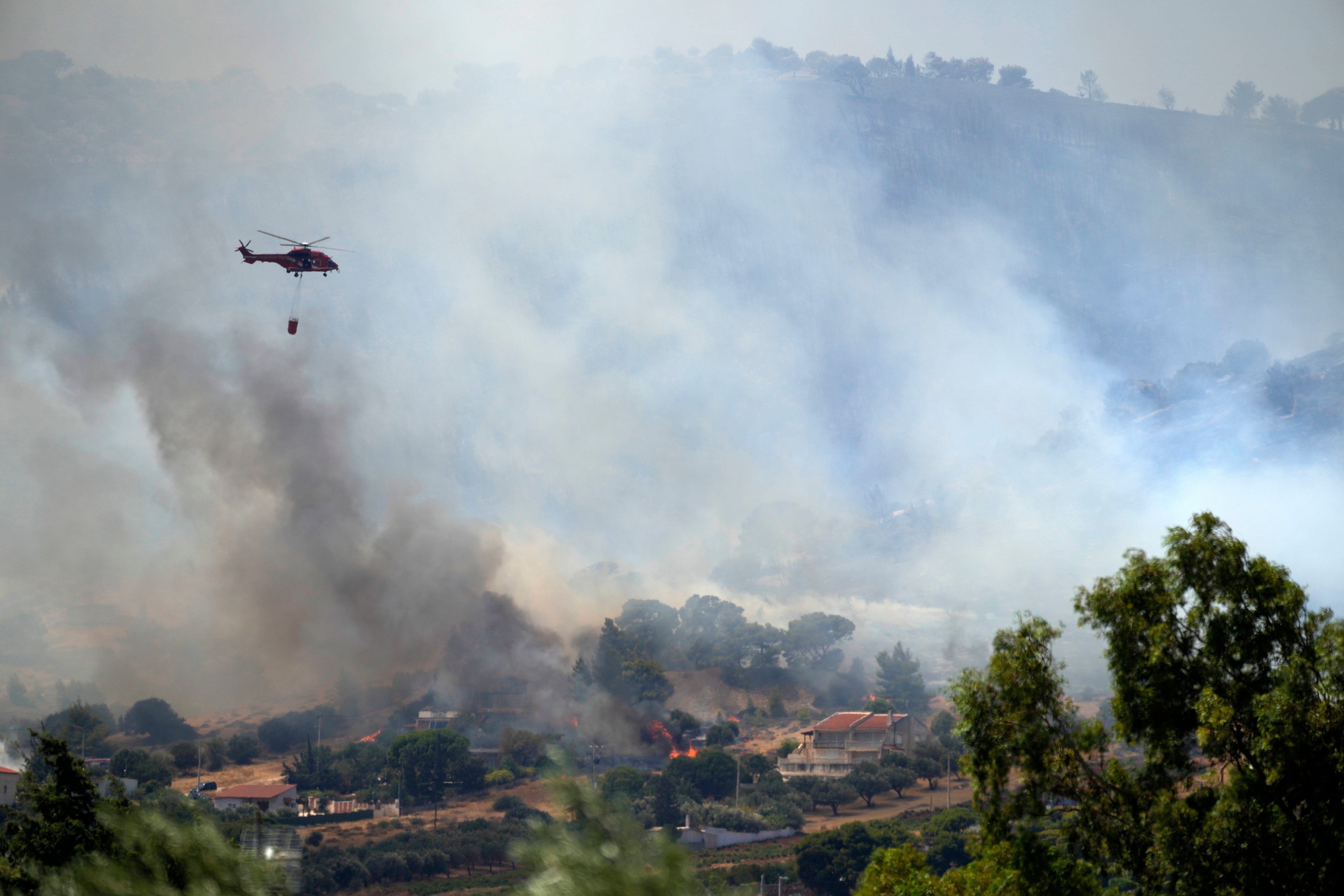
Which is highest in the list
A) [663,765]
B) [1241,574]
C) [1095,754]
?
[1241,574]

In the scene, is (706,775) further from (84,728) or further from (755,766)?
(84,728)

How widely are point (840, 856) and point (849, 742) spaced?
70306 millimetres

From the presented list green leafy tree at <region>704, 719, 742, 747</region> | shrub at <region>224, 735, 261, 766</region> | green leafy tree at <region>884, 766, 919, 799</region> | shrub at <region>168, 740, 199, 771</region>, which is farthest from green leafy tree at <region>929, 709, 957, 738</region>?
shrub at <region>168, 740, 199, 771</region>

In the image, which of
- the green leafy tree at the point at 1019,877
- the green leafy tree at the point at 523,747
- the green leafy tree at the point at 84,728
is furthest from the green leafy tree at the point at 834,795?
the green leafy tree at the point at 84,728

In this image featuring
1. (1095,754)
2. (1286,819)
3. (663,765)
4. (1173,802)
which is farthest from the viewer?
(663,765)

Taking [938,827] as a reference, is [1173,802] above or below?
above

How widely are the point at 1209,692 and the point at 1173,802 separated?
115 inches

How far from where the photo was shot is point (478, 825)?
4663 inches

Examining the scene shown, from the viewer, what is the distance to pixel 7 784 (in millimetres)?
106062

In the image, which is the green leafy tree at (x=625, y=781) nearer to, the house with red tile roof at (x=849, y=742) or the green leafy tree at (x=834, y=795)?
the green leafy tree at (x=834, y=795)

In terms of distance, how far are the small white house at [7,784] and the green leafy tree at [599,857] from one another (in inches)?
4644

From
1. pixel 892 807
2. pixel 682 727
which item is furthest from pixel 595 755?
pixel 892 807

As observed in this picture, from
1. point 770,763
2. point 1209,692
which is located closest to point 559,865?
point 1209,692

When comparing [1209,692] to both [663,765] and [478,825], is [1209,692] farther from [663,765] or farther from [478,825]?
[663,765]
